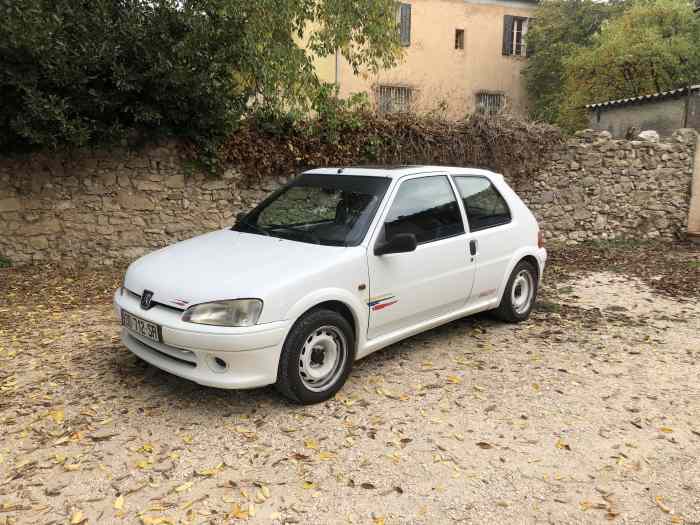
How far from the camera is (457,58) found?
69.2 feet

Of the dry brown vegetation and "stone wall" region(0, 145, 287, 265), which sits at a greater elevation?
the dry brown vegetation

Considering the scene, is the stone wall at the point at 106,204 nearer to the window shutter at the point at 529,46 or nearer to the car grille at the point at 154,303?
the car grille at the point at 154,303

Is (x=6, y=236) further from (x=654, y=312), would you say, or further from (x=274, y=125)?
(x=654, y=312)

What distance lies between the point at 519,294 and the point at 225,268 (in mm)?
3315

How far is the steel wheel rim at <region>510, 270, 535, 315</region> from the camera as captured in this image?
5570mm

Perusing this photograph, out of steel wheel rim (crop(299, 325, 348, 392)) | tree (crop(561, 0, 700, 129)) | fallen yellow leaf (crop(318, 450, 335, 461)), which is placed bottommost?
fallen yellow leaf (crop(318, 450, 335, 461))

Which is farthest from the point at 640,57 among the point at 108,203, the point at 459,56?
the point at 108,203

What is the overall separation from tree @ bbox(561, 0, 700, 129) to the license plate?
18.6 metres

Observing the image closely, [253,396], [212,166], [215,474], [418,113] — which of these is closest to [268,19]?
[212,166]

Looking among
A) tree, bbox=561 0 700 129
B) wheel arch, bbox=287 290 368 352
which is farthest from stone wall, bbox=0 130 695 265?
tree, bbox=561 0 700 129

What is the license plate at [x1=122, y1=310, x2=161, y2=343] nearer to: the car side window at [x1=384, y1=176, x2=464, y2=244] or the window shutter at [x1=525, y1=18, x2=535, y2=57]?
the car side window at [x1=384, y1=176, x2=464, y2=244]

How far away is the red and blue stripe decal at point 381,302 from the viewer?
13.0 ft

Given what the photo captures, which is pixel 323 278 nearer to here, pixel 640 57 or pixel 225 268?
pixel 225 268

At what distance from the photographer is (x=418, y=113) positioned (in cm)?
1005
